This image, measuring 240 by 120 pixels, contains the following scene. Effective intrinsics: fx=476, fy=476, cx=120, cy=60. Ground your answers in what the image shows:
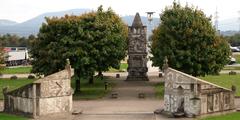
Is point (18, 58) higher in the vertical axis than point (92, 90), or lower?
higher

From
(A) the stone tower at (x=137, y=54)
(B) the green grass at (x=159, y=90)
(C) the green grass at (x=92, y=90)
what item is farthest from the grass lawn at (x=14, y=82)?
(B) the green grass at (x=159, y=90)

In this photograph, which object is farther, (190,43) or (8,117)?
(190,43)

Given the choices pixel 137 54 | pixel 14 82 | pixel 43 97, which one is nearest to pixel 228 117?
pixel 43 97

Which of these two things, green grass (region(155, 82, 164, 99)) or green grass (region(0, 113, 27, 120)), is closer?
green grass (region(0, 113, 27, 120))

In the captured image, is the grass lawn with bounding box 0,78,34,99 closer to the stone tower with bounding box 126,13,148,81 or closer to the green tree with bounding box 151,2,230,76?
the stone tower with bounding box 126,13,148,81

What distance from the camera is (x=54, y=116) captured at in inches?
1495

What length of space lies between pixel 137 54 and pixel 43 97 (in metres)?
32.5

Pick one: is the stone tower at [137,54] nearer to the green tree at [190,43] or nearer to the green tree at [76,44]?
the green tree at [190,43]

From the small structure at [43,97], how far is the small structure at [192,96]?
833 centimetres

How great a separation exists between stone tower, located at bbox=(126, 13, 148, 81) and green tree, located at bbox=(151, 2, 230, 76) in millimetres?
16110

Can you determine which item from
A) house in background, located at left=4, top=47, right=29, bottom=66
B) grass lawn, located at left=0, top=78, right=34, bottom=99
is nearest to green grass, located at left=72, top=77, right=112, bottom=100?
grass lawn, located at left=0, top=78, right=34, bottom=99

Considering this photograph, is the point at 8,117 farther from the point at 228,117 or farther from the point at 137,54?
the point at 137,54

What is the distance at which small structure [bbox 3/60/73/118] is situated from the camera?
122 ft

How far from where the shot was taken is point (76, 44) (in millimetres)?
48906
